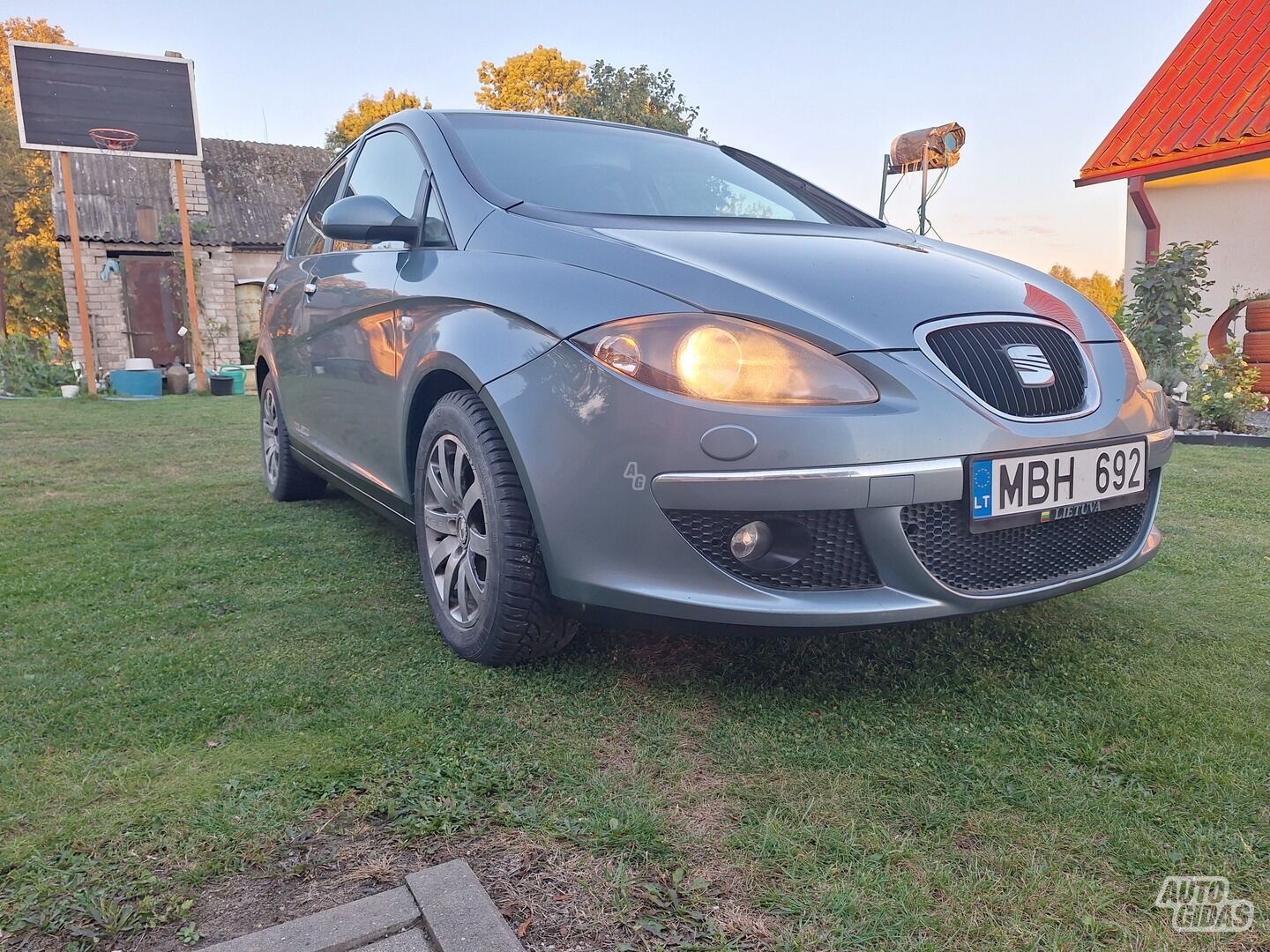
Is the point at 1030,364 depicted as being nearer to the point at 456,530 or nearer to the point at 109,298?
the point at 456,530

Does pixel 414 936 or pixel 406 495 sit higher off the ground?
pixel 406 495

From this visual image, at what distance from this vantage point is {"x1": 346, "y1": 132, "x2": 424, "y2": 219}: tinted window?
2.84 meters

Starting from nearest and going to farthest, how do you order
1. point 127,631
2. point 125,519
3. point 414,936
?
1. point 414,936
2. point 127,631
3. point 125,519

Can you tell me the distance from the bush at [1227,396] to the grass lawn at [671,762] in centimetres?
454

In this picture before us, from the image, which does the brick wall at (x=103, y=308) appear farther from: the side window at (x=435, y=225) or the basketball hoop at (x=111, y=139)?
the side window at (x=435, y=225)

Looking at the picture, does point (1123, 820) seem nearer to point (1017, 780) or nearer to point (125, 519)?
point (1017, 780)

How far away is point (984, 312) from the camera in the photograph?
2061 millimetres

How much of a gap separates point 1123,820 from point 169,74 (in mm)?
14621

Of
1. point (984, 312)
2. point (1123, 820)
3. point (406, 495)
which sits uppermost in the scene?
point (984, 312)

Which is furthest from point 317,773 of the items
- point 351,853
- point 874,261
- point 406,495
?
point 874,261

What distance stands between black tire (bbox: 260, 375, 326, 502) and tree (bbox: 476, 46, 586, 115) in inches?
1384

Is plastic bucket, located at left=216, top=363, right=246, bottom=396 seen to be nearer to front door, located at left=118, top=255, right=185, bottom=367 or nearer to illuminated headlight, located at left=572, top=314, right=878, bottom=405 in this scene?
front door, located at left=118, top=255, right=185, bottom=367

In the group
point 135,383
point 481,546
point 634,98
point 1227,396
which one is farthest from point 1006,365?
point 634,98

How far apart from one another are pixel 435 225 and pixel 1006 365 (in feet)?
5.21
